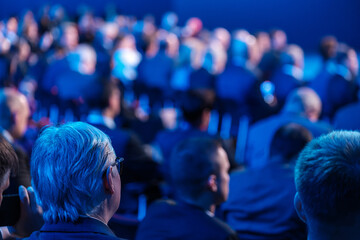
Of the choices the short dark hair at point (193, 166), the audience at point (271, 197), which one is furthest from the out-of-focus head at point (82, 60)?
the short dark hair at point (193, 166)

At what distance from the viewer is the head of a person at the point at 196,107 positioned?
4188mm

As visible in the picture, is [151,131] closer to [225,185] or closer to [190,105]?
[190,105]

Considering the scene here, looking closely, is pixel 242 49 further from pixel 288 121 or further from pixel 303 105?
pixel 288 121

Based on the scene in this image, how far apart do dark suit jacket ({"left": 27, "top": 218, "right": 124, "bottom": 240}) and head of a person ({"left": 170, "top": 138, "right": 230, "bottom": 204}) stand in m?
0.99

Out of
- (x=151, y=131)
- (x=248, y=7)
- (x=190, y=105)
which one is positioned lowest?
(x=151, y=131)

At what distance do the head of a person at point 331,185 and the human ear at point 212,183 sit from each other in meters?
1.02

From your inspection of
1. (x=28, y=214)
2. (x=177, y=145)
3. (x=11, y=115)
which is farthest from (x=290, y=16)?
(x=28, y=214)

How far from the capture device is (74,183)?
1.52 meters

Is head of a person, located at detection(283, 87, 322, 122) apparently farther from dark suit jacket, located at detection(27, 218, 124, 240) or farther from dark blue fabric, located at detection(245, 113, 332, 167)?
dark suit jacket, located at detection(27, 218, 124, 240)

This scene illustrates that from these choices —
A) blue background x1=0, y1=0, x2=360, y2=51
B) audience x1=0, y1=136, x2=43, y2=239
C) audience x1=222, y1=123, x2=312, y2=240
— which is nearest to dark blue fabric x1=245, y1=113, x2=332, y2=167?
audience x1=222, y1=123, x2=312, y2=240

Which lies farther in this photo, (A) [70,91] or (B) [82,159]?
(A) [70,91]

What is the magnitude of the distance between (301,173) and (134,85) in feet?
24.2

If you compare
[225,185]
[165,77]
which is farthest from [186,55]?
[225,185]

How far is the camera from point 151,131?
5.41 m
